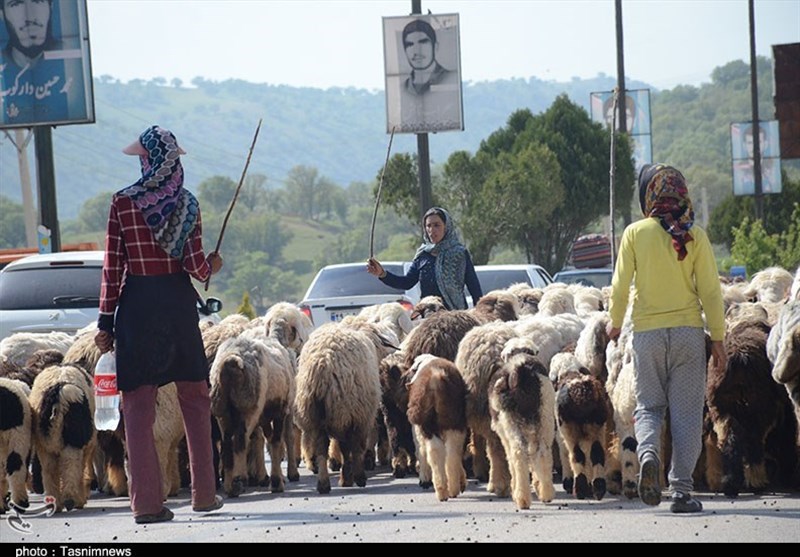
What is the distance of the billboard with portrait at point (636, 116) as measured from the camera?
51.2 m

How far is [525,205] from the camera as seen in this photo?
44.8 m

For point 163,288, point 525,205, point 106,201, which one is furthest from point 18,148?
point 106,201

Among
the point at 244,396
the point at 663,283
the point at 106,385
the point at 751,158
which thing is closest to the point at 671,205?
the point at 663,283

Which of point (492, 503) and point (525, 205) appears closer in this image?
point (492, 503)

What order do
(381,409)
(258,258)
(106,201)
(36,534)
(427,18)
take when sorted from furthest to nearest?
(106,201), (258,258), (427,18), (381,409), (36,534)

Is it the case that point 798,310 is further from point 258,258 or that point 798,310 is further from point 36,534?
point 258,258

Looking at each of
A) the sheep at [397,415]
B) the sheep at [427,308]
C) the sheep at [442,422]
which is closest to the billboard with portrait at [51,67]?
the sheep at [427,308]

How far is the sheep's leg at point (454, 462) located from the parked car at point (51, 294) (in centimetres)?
470

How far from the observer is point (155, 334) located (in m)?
9.45

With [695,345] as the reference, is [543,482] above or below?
below

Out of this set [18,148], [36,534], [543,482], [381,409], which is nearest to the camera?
[36,534]

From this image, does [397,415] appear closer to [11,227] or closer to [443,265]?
[443,265]

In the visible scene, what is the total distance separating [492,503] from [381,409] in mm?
2512

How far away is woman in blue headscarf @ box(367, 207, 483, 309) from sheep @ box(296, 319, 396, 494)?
10.1 feet
